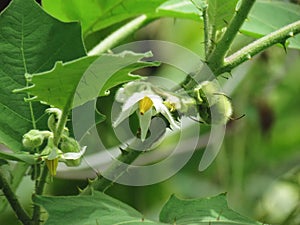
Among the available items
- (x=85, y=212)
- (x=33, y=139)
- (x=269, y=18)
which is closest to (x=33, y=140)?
(x=33, y=139)

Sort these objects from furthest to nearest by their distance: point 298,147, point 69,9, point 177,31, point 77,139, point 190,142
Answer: point 298,147
point 177,31
point 190,142
point 69,9
point 77,139

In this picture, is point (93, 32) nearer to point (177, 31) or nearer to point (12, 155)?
point (12, 155)

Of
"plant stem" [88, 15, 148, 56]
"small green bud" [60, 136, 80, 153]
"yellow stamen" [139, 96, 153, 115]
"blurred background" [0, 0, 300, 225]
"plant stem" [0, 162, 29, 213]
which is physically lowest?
"blurred background" [0, 0, 300, 225]

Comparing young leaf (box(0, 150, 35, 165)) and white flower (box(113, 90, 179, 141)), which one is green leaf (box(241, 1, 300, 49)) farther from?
young leaf (box(0, 150, 35, 165))

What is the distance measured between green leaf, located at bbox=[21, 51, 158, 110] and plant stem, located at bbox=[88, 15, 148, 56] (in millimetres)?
396

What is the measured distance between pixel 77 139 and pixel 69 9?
33 cm

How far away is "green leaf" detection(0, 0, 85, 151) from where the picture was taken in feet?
3.30

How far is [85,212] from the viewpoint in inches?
35.8

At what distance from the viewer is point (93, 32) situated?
1398mm

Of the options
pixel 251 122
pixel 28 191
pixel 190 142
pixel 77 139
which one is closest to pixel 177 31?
pixel 251 122

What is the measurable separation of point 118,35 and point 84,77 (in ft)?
1.75

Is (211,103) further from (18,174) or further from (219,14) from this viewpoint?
(18,174)

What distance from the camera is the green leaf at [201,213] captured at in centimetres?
93

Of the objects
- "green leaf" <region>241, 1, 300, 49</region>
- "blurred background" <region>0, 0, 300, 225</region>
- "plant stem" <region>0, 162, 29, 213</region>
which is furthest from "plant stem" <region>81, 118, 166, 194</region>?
"blurred background" <region>0, 0, 300, 225</region>
